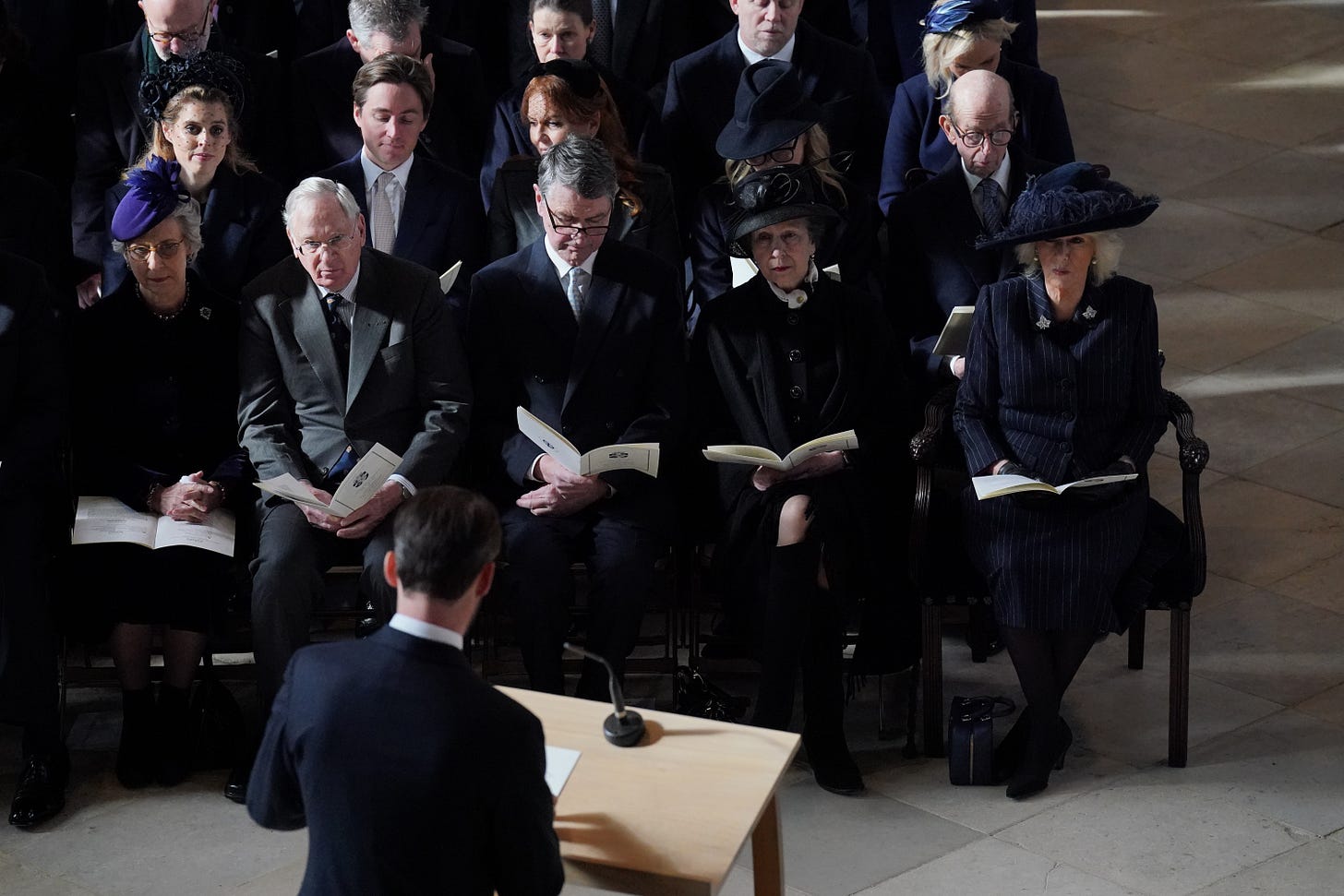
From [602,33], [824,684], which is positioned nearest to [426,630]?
[824,684]

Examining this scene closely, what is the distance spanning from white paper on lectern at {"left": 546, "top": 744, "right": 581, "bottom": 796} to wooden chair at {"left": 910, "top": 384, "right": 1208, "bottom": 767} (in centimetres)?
167

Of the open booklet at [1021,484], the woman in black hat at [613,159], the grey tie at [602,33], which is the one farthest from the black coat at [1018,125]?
the open booklet at [1021,484]

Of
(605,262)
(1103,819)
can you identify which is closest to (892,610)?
(1103,819)

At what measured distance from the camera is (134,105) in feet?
20.0

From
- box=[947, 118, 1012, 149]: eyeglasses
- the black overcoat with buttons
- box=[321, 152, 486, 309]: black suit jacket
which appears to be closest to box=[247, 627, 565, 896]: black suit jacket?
the black overcoat with buttons

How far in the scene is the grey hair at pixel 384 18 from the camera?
6.01 metres

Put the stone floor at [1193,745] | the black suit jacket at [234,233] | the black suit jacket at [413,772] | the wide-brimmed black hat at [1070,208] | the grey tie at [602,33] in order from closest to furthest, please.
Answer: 1. the black suit jacket at [413,772]
2. the stone floor at [1193,745]
3. the wide-brimmed black hat at [1070,208]
4. the black suit jacket at [234,233]
5. the grey tie at [602,33]

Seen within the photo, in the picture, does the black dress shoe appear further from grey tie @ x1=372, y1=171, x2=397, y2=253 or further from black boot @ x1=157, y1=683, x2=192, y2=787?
grey tie @ x1=372, y1=171, x2=397, y2=253

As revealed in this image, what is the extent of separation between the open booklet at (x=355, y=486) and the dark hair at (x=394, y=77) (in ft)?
4.31

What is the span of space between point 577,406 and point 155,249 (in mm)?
1227

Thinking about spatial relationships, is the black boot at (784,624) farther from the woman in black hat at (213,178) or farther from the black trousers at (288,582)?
the woman in black hat at (213,178)

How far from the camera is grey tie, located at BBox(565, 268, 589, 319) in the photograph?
5.20 metres

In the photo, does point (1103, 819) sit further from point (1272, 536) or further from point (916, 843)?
point (1272, 536)

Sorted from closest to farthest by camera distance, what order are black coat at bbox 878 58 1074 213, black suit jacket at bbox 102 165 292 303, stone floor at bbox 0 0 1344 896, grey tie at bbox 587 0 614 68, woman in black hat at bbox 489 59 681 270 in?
1. stone floor at bbox 0 0 1344 896
2. black suit jacket at bbox 102 165 292 303
3. woman in black hat at bbox 489 59 681 270
4. black coat at bbox 878 58 1074 213
5. grey tie at bbox 587 0 614 68
